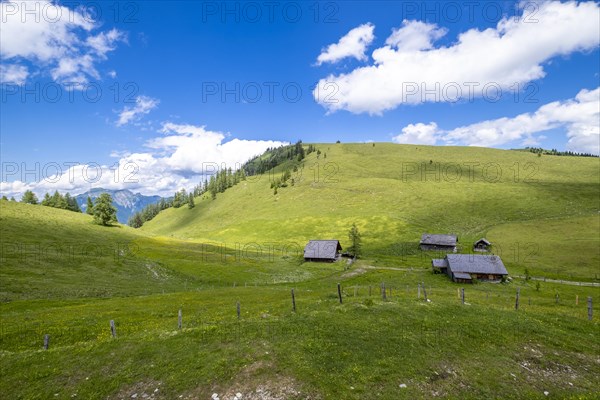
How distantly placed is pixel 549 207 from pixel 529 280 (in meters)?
83.0

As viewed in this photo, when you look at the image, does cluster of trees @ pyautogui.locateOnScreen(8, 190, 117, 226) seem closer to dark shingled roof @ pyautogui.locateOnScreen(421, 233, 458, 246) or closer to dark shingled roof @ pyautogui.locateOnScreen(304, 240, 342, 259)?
dark shingled roof @ pyautogui.locateOnScreen(304, 240, 342, 259)

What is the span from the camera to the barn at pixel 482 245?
103175mm

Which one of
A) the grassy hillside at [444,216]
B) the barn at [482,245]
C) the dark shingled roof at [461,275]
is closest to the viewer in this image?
the dark shingled roof at [461,275]

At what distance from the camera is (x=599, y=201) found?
135375 millimetres

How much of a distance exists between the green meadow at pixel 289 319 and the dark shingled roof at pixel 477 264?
4220 millimetres

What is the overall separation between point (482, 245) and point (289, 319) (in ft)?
337

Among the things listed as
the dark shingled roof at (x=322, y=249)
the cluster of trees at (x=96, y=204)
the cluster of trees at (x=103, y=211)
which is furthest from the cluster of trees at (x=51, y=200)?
the dark shingled roof at (x=322, y=249)

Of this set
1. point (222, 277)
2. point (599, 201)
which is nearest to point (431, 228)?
point (599, 201)

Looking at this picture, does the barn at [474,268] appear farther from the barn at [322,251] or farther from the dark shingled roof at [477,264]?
the barn at [322,251]

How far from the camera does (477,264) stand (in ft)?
250

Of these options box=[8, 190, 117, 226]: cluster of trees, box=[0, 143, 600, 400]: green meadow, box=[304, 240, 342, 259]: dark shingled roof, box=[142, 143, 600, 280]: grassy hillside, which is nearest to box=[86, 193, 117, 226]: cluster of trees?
box=[8, 190, 117, 226]: cluster of trees

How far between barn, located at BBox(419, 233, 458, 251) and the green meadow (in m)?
4.70

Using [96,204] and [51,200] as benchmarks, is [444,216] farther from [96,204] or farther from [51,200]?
[51,200]

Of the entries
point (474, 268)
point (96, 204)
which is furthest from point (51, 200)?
point (474, 268)
